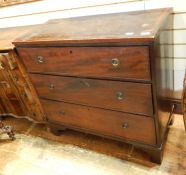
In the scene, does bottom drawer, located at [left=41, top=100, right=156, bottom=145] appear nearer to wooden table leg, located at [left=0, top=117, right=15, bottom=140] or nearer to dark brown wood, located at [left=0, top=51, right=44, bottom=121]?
dark brown wood, located at [left=0, top=51, right=44, bottom=121]

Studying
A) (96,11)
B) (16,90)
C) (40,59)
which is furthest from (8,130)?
(96,11)

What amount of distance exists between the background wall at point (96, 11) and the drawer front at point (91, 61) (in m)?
0.39

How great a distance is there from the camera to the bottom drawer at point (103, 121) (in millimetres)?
1455

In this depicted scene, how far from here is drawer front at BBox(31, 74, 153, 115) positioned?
Result: 1326 mm

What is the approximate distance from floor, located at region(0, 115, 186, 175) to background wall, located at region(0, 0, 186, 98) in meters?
0.54

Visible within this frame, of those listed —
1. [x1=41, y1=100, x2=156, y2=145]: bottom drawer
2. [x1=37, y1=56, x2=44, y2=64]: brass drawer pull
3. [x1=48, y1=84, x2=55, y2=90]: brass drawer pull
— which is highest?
Answer: [x1=37, y1=56, x2=44, y2=64]: brass drawer pull

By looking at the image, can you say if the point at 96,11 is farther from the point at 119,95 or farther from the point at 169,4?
the point at 119,95

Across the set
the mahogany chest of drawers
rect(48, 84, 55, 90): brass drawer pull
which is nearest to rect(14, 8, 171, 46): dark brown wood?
the mahogany chest of drawers

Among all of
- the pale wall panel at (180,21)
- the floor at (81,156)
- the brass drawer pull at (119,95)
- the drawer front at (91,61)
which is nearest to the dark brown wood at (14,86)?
the drawer front at (91,61)

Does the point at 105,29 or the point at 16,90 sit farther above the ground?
the point at 105,29

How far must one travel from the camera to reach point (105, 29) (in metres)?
1.36

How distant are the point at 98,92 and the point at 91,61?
225 mm

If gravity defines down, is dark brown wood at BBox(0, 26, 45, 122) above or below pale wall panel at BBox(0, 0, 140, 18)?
below

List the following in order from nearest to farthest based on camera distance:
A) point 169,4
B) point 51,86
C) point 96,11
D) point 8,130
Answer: point 169,4 → point 51,86 → point 96,11 → point 8,130
